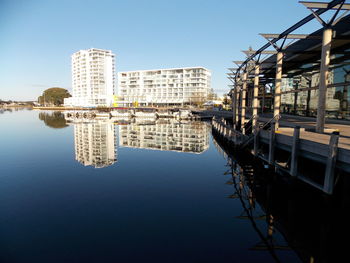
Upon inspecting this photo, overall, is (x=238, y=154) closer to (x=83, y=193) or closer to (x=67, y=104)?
(x=83, y=193)

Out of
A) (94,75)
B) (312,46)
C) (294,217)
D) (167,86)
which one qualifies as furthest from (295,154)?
(94,75)

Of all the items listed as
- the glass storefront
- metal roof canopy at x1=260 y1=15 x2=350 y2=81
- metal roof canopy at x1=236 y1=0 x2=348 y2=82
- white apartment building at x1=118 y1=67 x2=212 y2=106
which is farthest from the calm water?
white apartment building at x1=118 y1=67 x2=212 y2=106

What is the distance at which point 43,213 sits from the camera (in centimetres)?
1157

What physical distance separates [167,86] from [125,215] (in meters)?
148

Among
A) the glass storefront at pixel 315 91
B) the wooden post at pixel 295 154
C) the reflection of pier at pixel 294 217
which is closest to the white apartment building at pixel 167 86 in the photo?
the glass storefront at pixel 315 91

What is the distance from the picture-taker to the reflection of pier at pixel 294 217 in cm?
849

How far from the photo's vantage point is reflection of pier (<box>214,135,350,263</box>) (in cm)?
849

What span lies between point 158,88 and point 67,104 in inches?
3369

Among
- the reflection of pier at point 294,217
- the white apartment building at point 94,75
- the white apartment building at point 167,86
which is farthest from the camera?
the white apartment building at point 94,75

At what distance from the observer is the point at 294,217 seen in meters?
10.9

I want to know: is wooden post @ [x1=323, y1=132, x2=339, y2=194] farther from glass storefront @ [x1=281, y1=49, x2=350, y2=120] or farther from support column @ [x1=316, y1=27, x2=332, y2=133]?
glass storefront @ [x1=281, y1=49, x2=350, y2=120]

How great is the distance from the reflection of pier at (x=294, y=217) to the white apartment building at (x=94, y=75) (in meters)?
161

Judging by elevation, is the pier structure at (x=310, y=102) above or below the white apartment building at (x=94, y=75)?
below

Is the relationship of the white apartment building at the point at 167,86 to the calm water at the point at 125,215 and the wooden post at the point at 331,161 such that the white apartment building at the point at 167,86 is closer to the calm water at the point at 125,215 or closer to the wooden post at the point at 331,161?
the calm water at the point at 125,215
